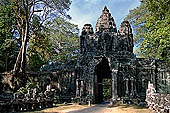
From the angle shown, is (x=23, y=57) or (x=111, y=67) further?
(x=23, y=57)

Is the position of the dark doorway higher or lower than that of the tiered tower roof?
lower

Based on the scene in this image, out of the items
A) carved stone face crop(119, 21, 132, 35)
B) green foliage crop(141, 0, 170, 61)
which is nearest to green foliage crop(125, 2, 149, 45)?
carved stone face crop(119, 21, 132, 35)

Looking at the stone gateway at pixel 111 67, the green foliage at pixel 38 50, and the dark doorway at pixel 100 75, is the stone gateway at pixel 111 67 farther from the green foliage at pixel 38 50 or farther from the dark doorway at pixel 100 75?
the green foliage at pixel 38 50

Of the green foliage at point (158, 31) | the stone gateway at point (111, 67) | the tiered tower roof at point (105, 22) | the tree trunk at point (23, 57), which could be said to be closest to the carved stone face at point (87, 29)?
the stone gateway at point (111, 67)

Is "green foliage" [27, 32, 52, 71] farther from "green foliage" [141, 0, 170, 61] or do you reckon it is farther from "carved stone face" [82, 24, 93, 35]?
"green foliage" [141, 0, 170, 61]

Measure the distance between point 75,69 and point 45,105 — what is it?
5.71 m

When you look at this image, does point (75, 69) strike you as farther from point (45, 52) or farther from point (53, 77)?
point (45, 52)

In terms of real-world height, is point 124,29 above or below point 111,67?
above

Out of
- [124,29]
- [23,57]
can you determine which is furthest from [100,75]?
[23,57]

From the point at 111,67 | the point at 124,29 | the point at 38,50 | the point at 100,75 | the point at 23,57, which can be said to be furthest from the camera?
the point at 38,50

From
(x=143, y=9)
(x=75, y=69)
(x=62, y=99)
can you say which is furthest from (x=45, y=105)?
(x=143, y=9)

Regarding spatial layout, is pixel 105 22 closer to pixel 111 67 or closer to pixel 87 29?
pixel 87 29

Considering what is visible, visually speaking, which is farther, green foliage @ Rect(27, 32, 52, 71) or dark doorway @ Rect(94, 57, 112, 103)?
green foliage @ Rect(27, 32, 52, 71)

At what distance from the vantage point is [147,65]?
2022cm
